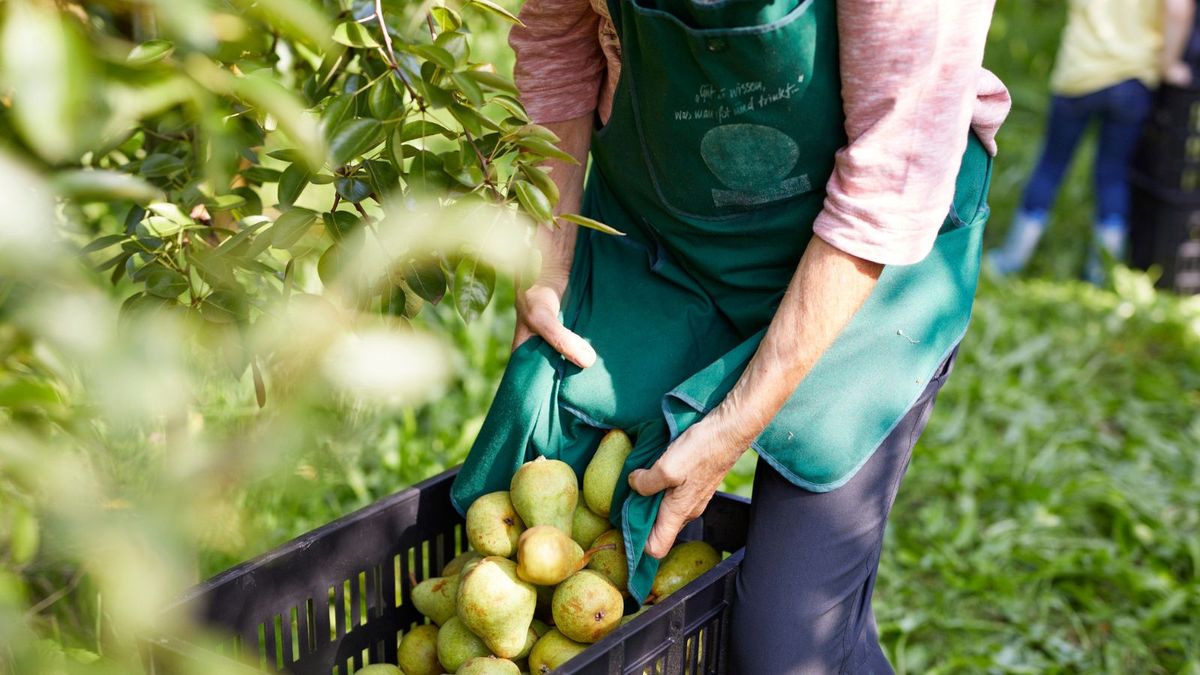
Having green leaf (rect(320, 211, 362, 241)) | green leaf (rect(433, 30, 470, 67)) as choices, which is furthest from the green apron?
green leaf (rect(320, 211, 362, 241))

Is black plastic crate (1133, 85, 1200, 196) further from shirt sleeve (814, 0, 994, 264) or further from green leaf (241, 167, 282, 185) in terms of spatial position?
green leaf (241, 167, 282, 185)

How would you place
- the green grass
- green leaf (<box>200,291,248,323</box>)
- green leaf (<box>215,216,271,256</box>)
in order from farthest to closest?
the green grass < green leaf (<box>200,291,248,323</box>) < green leaf (<box>215,216,271,256</box>)

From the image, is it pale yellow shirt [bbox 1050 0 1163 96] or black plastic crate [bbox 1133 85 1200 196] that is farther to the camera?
pale yellow shirt [bbox 1050 0 1163 96]

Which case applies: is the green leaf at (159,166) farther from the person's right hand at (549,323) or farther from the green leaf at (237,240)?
the person's right hand at (549,323)

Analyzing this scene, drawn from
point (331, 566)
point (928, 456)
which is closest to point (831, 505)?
point (331, 566)

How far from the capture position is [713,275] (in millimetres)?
1649

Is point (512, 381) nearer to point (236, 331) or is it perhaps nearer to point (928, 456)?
point (236, 331)

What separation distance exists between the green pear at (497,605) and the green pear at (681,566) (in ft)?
0.65

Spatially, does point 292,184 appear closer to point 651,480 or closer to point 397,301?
point 397,301

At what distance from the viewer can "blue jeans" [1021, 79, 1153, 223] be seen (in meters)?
4.83

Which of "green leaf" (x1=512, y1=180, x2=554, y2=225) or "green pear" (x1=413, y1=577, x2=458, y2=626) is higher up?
"green leaf" (x1=512, y1=180, x2=554, y2=225)

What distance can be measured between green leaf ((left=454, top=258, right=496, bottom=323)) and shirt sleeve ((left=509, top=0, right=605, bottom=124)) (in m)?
0.45

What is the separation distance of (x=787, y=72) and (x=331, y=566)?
92 centimetres

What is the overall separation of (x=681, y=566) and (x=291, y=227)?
2.46ft
